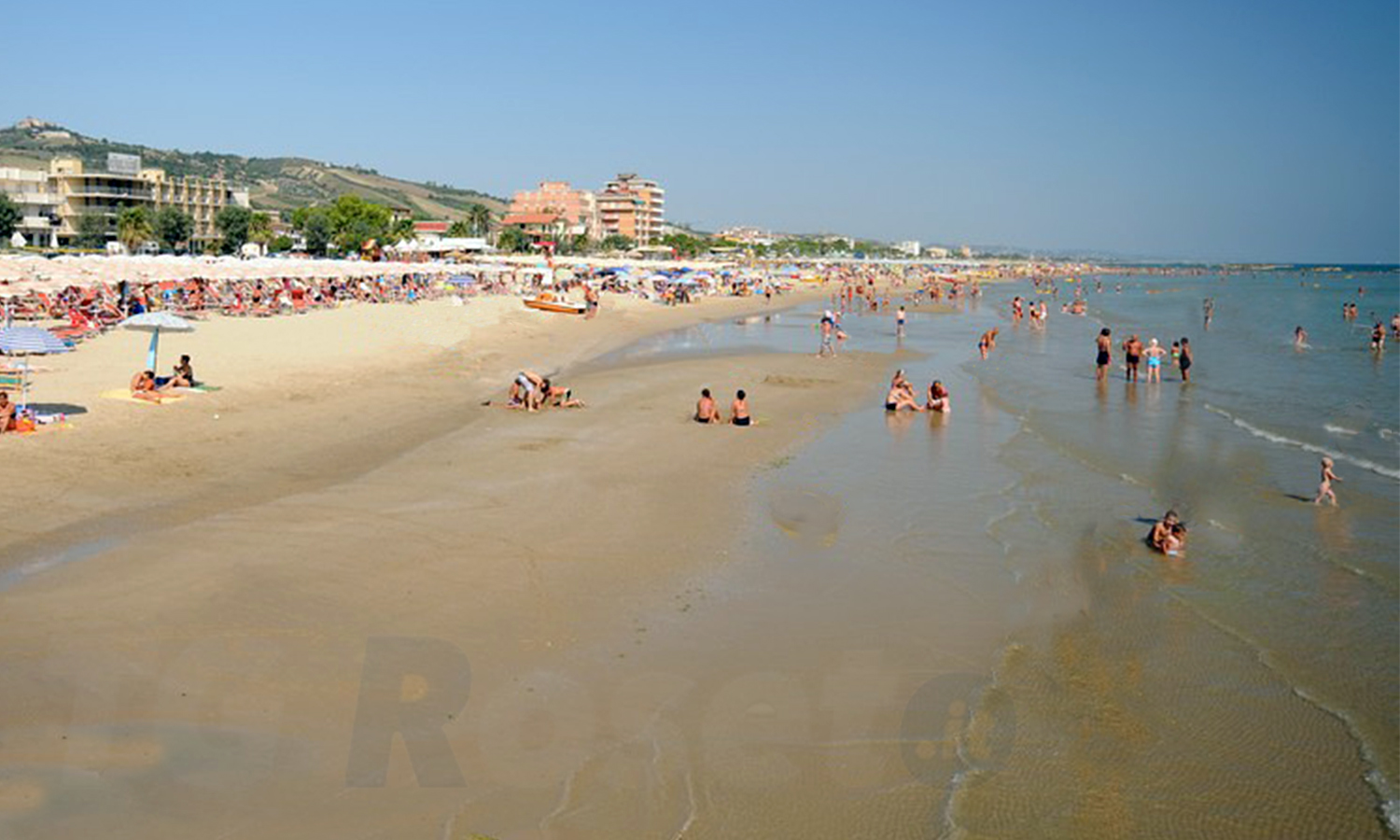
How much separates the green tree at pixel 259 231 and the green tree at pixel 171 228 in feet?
15.4

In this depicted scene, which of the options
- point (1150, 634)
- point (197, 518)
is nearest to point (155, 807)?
point (197, 518)

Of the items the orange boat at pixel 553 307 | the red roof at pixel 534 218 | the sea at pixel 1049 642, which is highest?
the red roof at pixel 534 218

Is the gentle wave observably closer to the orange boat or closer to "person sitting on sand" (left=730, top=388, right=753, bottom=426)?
"person sitting on sand" (left=730, top=388, right=753, bottom=426)

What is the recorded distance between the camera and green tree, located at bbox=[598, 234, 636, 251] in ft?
373

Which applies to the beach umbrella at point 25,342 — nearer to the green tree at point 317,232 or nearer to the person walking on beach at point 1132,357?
the person walking on beach at point 1132,357

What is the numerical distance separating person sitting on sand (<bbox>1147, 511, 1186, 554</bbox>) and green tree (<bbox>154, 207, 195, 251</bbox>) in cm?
7156

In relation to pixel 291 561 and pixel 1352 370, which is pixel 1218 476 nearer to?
pixel 291 561

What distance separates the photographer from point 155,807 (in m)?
4.92

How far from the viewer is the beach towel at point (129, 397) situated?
15109 millimetres

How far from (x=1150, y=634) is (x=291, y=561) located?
7.12m

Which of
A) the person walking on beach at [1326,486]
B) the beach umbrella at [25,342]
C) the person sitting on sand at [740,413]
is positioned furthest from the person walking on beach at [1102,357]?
the beach umbrella at [25,342]

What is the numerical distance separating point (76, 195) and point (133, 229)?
13814 mm

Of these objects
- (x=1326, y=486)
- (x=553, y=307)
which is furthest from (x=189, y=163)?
(x=1326, y=486)

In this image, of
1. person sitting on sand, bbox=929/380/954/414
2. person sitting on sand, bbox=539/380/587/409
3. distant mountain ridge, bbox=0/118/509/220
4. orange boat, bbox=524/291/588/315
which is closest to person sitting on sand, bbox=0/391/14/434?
person sitting on sand, bbox=539/380/587/409
